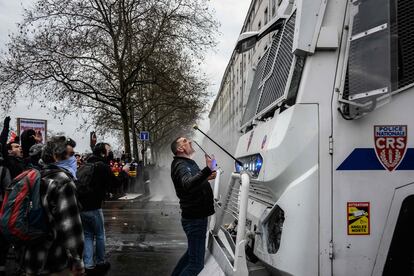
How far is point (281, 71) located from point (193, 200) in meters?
1.69

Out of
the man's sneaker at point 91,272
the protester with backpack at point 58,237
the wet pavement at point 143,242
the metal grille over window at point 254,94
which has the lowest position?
the wet pavement at point 143,242

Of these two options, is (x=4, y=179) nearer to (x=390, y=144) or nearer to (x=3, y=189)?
(x=3, y=189)

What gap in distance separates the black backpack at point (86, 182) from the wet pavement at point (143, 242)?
49.6 inches

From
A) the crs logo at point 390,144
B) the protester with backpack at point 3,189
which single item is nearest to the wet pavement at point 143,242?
the protester with backpack at point 3,189

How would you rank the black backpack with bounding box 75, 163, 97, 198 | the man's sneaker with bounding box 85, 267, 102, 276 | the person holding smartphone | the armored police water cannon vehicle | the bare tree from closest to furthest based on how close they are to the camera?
the armored police water cannon vehicle, the person holding smartphone, the black backpack with bounding box 75, 163, 97, 198, the man's sneaker with bounding box 85, 267, 102, 276, the bare tree

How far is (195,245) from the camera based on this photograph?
469 cm

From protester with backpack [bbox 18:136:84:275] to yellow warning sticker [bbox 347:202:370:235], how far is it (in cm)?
179

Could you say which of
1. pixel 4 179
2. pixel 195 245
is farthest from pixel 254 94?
pixel 4 179

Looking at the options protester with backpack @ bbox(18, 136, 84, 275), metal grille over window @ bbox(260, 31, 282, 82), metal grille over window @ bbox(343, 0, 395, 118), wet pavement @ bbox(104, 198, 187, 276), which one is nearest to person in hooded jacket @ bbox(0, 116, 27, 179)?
wet pavement @ bbox(104, 198, 187, 276)

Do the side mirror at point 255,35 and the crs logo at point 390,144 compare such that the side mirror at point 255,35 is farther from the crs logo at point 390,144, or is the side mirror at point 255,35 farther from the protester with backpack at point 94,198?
the protester with backpack at point 94,198

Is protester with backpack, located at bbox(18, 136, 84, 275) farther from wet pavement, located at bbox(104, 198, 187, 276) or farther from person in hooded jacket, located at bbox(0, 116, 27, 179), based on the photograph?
wet pavement, located at bbox(104, 198, 187, 276)

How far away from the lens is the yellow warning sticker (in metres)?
3.01

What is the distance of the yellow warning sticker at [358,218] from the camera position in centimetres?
301

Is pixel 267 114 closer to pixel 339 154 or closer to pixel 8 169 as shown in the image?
pixel 339 154
